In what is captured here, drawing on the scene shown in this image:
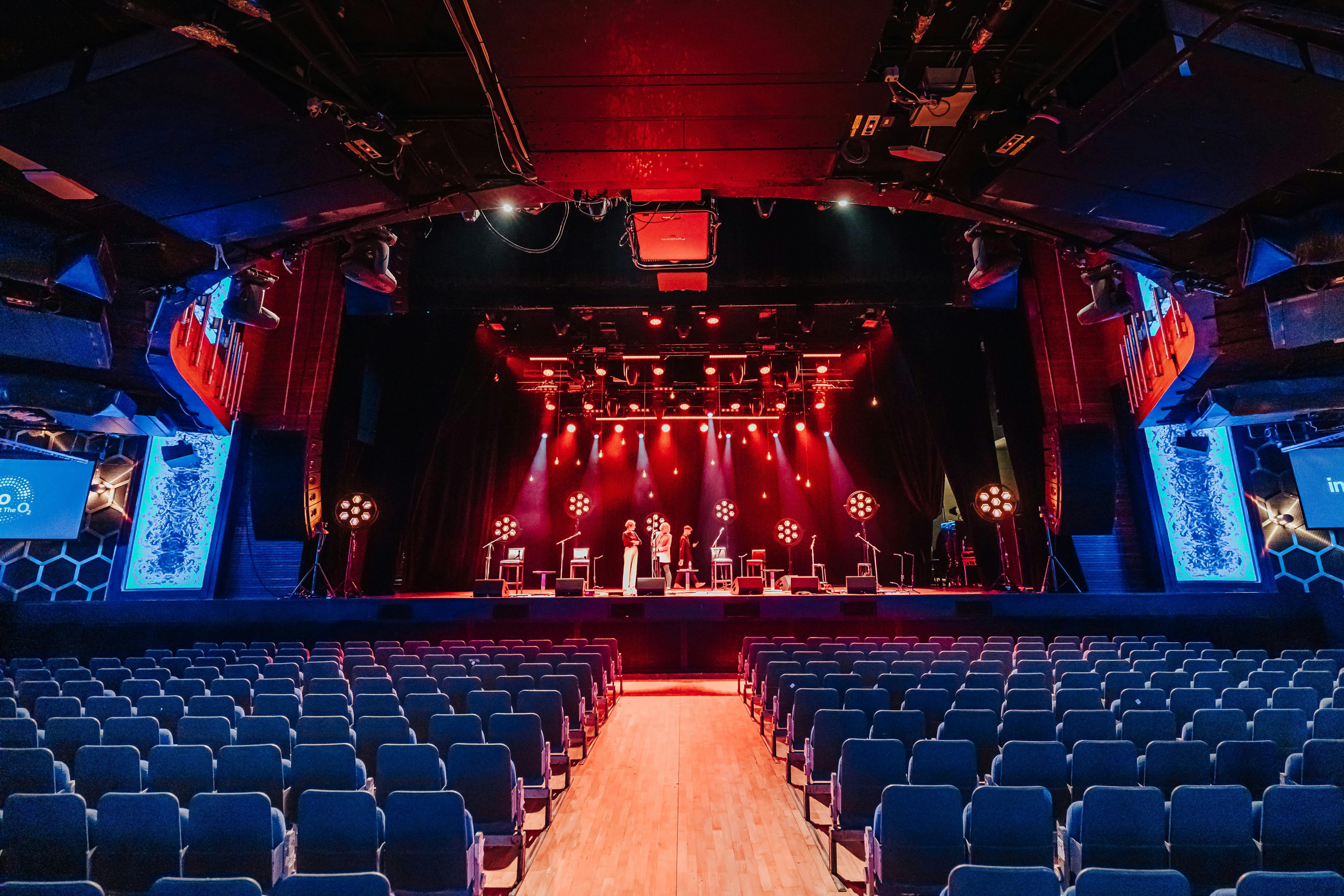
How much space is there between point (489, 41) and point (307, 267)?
10.2 metres

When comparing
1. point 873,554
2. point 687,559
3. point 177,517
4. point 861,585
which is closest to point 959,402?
point 861,585

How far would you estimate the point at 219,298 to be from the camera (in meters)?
9.86

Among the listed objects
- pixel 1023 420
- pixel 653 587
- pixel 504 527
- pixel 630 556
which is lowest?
pixel 653 587

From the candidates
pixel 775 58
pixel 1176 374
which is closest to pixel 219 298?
pixel 775 58

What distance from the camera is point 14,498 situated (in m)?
10.4

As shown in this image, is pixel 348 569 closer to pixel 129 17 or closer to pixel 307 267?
pixel 307 267

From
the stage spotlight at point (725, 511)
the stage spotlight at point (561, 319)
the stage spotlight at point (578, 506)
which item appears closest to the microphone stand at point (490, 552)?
the stage spotlight at point (578, 506)

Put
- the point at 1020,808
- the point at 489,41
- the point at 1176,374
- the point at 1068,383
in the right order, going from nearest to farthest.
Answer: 1. the point at 1020,808
2. the point at 489,41
3. the point at 1176,374
4. the point at 1068,383

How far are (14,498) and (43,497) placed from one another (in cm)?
37

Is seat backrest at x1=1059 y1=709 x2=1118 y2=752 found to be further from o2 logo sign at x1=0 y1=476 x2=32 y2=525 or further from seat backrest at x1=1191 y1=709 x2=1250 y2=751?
o2 logo sign at x1=0 y1=476 x2=32 y2=525

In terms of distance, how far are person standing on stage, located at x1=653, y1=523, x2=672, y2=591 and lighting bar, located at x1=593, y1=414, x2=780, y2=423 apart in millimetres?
2864

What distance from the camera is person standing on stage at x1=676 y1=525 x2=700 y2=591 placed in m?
14.9

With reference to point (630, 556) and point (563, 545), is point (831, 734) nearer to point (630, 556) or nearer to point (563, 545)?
point (630, 556)

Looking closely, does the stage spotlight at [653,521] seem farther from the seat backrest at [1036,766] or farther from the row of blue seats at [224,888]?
the row of blue seats at [224,888]
